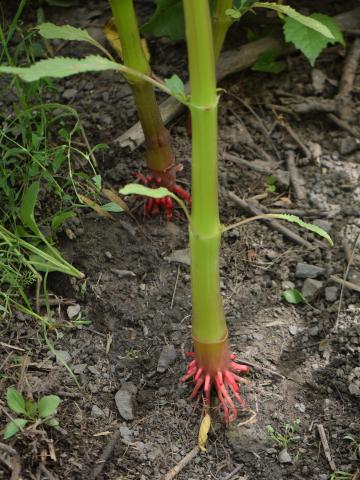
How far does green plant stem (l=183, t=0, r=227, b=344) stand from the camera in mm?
1223

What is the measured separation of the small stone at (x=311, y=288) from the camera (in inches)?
72.2

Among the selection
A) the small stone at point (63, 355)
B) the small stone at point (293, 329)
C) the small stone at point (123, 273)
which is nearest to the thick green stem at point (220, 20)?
the small stone at point (123, 273)

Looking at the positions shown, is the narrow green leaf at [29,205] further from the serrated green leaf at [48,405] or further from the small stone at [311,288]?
the small stone at [311,288]

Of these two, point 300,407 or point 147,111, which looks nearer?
point 300,407

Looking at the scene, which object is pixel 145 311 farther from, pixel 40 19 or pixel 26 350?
pixel 40 19

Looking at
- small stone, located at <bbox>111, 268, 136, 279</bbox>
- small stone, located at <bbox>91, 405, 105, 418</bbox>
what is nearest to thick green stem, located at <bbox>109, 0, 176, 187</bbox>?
small stone, located at <bbox>111, 268, 136, 279</bbox>

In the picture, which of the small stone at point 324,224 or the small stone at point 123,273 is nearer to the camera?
the small stone at point 123,273

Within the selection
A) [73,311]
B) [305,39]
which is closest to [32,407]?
[73,311]

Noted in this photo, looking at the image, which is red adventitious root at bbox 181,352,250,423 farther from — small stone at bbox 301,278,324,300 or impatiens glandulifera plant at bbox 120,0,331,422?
small stone at bbox 301,278,324,300

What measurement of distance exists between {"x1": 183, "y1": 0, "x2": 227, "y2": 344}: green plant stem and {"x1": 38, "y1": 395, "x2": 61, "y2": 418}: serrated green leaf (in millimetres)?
325

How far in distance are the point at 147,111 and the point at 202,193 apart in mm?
534

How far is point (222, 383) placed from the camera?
161 centimetres

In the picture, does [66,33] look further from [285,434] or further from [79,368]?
[285,434]

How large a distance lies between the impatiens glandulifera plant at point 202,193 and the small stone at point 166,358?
0.18 ft
